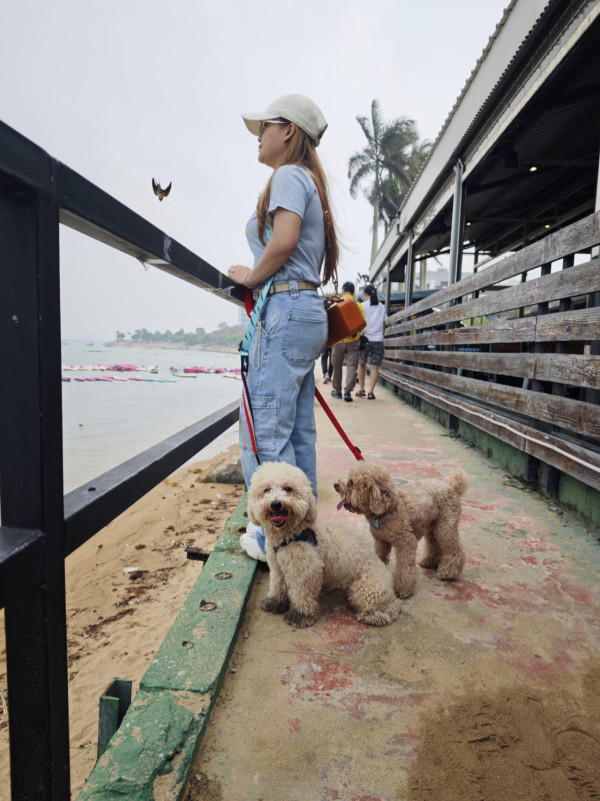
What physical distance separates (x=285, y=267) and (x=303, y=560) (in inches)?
50.4

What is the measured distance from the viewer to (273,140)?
2.20 meters

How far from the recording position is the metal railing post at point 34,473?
2.89 ft

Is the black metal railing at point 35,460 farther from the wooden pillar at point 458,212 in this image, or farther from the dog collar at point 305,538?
the wooden pillar at point 458,212

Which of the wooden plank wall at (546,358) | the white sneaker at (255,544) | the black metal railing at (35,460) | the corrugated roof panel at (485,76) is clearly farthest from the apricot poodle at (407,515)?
the corrugated roof panel at (485,76)

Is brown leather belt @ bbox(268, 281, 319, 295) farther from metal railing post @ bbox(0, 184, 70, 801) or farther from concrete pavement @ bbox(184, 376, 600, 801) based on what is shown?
concrete pavement @ bbox(184, 376, 600, 801)

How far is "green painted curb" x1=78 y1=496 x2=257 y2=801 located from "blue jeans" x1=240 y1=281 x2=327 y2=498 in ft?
2.08

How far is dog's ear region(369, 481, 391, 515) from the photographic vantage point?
2.14 m

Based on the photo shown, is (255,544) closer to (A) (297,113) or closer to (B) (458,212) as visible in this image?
(A) (297,113)

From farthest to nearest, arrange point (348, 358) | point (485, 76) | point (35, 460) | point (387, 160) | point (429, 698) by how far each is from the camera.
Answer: point (387, 160) → point (348, 358) → point (485, 76) → point (429, 698) → point (35, 460)

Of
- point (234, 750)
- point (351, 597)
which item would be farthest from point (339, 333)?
point (234, 750)

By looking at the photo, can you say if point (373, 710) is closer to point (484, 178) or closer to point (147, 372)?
point (484, 178)

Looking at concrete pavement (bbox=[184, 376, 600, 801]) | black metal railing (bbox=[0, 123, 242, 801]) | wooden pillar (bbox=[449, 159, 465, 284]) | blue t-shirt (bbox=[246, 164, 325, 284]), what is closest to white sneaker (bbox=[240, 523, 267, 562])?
concrete pavement (bbox=[184, 376, 600, 801])

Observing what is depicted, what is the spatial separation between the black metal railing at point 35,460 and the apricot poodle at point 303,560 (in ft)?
3.01

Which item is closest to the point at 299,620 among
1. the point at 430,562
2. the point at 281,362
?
the point at 430,562
